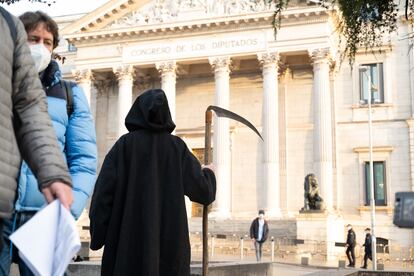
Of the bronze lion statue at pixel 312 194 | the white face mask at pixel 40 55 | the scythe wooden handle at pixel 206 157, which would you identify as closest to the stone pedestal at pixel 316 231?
the bronze lion statue at pixel 312 194

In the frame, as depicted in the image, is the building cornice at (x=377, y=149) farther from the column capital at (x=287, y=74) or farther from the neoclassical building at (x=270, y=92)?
the column capital at (x=287, y=74)

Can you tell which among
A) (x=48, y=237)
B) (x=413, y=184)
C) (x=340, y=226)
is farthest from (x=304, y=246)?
(x=48, y=237)

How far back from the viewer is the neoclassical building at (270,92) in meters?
37.2

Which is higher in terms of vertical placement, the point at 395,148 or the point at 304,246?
the point at 395,148

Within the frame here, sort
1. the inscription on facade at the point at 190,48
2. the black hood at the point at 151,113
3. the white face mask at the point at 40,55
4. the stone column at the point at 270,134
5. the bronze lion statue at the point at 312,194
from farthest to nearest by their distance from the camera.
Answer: the inscription on facade at the point at 190,48 < the stone column at the point at 270,134 < the bronze lion statue at the point at 312,194 < the black hood at the point at 151,113 < the white face mask at the point at 40,55

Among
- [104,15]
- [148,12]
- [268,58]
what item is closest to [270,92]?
[268,58]

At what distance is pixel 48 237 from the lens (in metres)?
2.78

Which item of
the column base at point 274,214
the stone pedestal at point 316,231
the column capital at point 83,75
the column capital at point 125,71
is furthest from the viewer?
the column capital at point 83,75

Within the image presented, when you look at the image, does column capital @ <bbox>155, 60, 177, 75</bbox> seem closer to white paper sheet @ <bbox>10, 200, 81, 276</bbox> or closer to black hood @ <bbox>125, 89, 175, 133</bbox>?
black hood @ <bbox>125, 89, 175, 133</bbox>

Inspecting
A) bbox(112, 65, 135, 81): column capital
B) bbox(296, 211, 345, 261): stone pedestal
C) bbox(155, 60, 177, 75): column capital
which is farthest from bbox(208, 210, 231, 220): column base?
bbox(112, 65, 135, 81): column capital

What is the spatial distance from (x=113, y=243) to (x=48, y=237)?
2.77 m

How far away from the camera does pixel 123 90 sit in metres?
41.2

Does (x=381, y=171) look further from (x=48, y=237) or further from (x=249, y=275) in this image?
(x=48, y=237)

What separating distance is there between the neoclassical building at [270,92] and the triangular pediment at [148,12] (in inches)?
2.6
